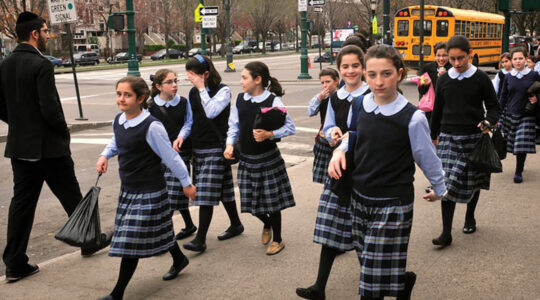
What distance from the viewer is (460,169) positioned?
16.8ft

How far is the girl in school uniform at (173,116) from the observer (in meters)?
5.14

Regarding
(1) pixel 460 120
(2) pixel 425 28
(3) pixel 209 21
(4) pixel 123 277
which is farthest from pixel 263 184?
(3) pixel 209 21

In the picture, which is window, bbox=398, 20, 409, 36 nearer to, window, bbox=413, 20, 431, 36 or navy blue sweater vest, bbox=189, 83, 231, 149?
window, bbox=413, 20, 431, 36

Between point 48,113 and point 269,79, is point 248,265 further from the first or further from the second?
point 48,113

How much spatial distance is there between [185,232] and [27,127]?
5.63 ft

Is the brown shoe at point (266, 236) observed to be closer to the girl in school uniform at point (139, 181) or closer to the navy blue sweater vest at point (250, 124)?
the navy blue sweater vest at point (250, 124)

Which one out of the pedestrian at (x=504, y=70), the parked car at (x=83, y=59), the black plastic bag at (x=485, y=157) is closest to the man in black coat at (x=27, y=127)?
the black plastic bag at (x=485, y=157)

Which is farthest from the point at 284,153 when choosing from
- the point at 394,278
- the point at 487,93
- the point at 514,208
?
the point at 394,278

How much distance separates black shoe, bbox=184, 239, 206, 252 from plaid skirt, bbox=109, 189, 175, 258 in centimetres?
92

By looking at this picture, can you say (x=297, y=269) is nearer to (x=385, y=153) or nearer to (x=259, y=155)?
(x=259, y=155)

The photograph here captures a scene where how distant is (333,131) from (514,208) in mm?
3277

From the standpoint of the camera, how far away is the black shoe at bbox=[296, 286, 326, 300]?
3.82m

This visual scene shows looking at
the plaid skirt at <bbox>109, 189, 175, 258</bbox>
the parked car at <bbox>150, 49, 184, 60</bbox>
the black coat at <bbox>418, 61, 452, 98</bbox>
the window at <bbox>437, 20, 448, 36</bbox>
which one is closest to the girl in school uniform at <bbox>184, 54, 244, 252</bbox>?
the plaid skirt at <bbox>109, 189, 175, 258</bbox>

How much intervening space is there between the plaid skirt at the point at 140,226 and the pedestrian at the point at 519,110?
197 inches
